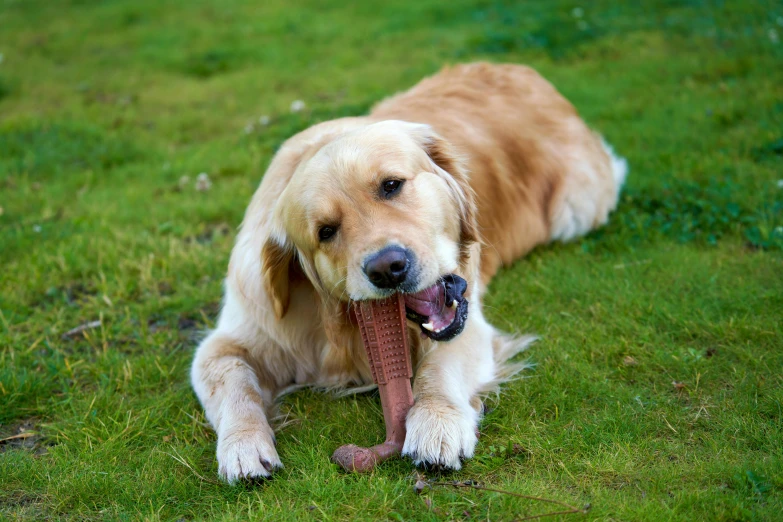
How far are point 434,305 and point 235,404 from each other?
2.98ft

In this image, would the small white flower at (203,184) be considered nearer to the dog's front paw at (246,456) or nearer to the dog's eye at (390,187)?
the dog's eye at (390,187)

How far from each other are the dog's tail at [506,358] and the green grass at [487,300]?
7 centimetres

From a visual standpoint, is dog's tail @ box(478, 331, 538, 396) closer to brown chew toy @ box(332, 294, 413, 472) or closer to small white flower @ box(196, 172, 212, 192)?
brown chew toy @ box(332, 294, 413, 472)

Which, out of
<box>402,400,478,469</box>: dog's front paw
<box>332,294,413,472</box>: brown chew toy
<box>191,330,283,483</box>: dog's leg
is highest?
<box>332,294,413,472</box>: brown chew toy

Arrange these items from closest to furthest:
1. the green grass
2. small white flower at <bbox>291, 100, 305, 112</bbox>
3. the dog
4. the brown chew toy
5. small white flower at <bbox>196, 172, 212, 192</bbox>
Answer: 1. the green grass
2. the dog
3. the brown chew toy
4. small white flower at <bbox>196, 172, 212, 192</bbox>
5. small white flower at <bbox>291, 100, 305, 112</bbox>

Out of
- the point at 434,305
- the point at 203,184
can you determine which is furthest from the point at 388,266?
the point at 203,184

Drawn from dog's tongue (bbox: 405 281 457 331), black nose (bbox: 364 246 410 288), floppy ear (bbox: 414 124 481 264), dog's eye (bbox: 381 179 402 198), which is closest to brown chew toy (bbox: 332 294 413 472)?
dog's tongue (bbox: 405 281 457 331)

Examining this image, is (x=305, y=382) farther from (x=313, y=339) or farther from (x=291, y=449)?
(x=291, y=449)

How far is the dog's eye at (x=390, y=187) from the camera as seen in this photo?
2994 millimetres

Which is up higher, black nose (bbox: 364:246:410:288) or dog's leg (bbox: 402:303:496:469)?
black nose (bbox: 364:246:410:288)

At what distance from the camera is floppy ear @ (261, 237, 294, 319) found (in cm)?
320

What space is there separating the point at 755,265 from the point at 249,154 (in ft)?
12.9

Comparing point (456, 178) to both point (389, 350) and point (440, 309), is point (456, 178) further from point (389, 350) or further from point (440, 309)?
point (389, 350)

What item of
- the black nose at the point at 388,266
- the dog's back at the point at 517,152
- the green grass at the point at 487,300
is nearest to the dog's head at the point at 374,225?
the black nose at the point at 388,266
